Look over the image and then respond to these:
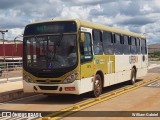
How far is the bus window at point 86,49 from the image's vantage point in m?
14.2

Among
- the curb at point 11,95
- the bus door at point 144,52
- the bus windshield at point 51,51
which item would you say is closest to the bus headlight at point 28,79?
the bus windshield at point 51,51

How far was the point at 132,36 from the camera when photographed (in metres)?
22.6

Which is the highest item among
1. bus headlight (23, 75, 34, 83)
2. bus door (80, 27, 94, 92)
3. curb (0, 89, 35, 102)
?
bus door (80, 27, 94, 92)

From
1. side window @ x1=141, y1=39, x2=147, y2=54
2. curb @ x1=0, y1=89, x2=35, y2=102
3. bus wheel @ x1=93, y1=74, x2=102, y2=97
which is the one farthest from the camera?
side window @ x1=141, y1=39, x2=147, y2=54

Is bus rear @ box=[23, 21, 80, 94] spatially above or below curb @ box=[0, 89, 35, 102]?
above

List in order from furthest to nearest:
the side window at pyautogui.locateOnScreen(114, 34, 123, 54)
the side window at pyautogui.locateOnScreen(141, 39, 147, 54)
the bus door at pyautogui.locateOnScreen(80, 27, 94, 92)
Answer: the side window at pyautogui.locateOnScreen(141, 39, 147, 54)
the side window at pyautogui.locateOnScreen(114, 34, 123, 54)
the bus door at pyautogui.locateOnScreen(80, 27, 94, 92)

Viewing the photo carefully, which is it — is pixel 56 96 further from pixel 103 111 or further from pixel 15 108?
pixel 103 111

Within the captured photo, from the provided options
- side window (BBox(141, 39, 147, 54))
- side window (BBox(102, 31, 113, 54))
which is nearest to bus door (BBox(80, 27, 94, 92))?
side window (BBox(102, 31, 113, 54))

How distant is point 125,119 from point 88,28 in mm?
5609

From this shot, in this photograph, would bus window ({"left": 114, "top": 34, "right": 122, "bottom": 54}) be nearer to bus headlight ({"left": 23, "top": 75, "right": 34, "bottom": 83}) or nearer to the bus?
the bus

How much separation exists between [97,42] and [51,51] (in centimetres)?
263

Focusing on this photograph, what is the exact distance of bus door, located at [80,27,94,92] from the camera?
14188 mm

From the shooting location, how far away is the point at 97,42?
16125mm

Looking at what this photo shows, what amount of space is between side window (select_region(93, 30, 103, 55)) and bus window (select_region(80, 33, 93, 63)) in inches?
23.7
